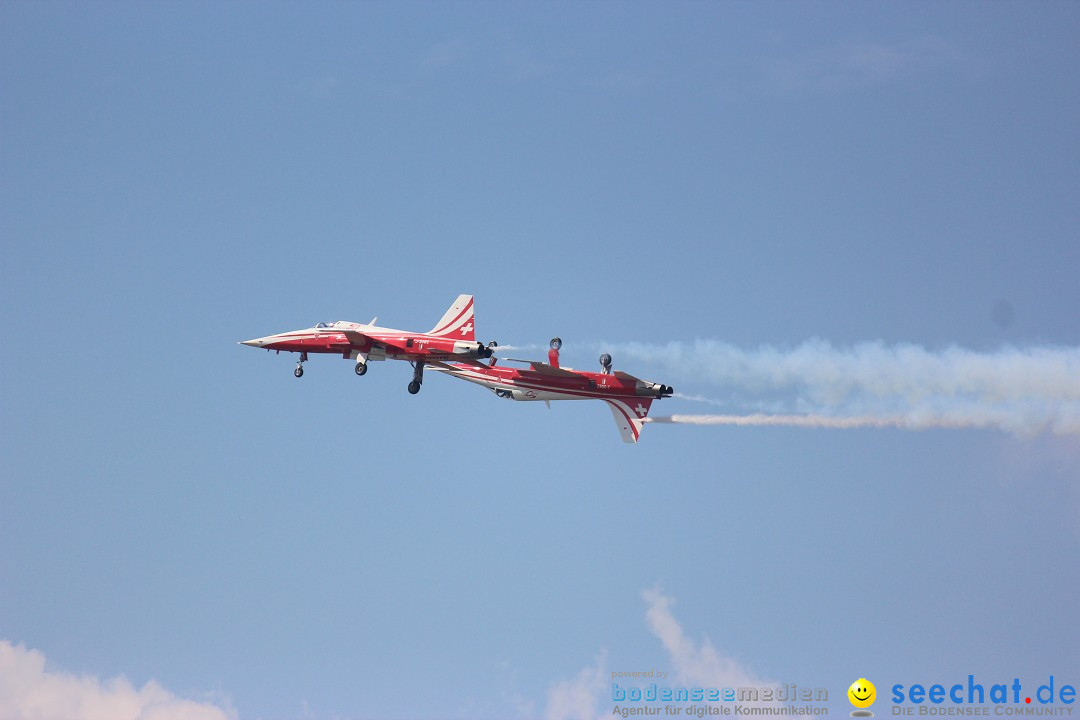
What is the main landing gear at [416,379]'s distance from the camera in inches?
3027

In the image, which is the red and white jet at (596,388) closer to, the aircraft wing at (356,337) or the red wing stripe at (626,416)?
the red wing stripe at (626,416)

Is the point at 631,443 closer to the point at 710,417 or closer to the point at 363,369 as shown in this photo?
the point at 710,417

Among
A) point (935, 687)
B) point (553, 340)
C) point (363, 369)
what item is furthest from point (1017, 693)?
point (363, 369)

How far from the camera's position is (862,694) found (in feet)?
221

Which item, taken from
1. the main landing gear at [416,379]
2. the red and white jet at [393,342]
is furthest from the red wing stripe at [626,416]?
the main landing gear at [416,379]

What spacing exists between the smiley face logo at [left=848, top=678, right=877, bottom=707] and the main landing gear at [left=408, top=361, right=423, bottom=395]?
26.0 metres

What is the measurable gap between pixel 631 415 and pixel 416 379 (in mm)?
11264

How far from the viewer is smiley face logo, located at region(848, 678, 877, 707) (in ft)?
220

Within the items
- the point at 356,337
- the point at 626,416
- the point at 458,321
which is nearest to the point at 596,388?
the point at 626,416

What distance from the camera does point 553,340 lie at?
75.3 m

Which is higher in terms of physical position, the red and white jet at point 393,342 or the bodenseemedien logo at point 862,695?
the red and white jet at point 393,342

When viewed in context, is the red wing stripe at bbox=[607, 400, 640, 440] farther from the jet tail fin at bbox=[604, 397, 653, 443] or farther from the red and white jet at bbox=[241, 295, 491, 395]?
the red and white jet at bbox=[241, 295, 491, 395]

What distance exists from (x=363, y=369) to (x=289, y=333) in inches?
255

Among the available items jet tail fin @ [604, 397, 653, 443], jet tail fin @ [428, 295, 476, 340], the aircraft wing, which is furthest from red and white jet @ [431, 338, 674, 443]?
the aircraft wing
